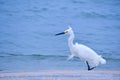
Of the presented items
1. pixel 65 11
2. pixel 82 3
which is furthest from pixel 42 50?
pixel 82 3

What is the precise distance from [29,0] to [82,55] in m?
15.0

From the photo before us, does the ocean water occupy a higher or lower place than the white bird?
lower

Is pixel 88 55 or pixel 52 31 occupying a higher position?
pixel 88 55

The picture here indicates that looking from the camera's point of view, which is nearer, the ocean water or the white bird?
the white bird

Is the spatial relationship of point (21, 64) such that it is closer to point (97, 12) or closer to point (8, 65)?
point (8, 65)

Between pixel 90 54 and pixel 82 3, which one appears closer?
pixel 90 54

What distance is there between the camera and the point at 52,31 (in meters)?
18.5

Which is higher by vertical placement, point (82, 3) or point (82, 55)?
point (82, 55)

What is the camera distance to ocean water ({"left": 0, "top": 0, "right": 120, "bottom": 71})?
1330 centimetres

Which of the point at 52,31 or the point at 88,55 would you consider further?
the point at 52,31

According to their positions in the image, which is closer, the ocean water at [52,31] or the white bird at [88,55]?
the white bird at [88,55]

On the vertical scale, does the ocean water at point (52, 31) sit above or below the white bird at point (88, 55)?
below

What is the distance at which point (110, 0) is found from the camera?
25797mm

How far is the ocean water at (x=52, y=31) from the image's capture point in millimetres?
13297
